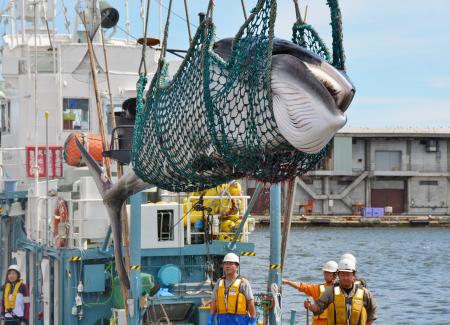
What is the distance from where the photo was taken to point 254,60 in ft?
18.5

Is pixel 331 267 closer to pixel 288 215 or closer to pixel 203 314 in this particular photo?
pixel 288 215

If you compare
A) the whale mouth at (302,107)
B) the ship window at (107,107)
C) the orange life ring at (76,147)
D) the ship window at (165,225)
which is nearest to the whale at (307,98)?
the whale mouth at (302,107)

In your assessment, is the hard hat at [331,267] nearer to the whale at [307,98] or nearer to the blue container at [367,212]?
the whale at [307,98]

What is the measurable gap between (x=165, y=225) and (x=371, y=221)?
73.5 metres

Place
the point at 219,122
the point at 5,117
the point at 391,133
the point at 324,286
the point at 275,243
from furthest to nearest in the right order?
the point at 391,133
the point at 5,117
the point at 275,243
the point at 324,286
the point at 219,122

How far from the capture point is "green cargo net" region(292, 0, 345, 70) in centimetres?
587

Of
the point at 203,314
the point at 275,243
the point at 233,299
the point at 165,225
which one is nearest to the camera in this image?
the point at 233,299

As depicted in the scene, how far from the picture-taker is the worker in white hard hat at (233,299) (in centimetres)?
1093

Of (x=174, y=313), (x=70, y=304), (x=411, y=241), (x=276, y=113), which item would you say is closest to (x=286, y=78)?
(x=276, y=113)

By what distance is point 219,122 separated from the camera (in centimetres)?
588

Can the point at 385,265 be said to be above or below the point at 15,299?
below

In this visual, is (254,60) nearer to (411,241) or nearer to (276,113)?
(276,113)

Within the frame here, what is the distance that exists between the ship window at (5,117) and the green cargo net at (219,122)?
44.4 ft

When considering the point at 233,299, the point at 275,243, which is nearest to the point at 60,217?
the point at 275,243
